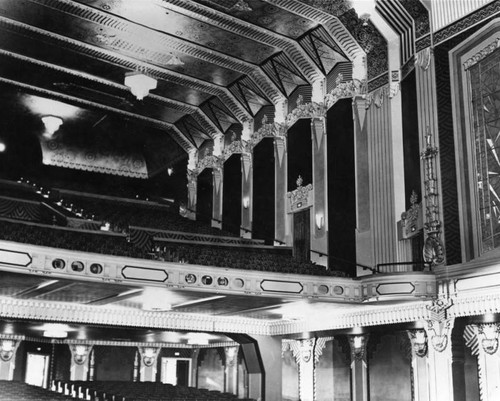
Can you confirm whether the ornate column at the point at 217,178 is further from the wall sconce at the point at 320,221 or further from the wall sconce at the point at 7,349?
the wall sconce at the point at 7,349

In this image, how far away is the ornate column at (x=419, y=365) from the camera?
468 inches

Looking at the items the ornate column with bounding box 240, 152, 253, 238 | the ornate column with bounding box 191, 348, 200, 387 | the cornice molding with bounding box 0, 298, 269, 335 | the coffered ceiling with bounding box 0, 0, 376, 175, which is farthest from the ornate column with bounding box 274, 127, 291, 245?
the ornate column with bounding box 191, 348, 200, 387

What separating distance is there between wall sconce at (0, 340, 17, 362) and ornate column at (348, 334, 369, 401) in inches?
394

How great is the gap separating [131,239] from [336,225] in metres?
4.61

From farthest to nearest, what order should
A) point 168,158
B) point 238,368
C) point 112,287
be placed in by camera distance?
point 168,158
point 238,368
point 112,287

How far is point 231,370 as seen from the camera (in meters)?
19.8

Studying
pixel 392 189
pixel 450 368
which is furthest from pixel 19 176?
pixel 450 368

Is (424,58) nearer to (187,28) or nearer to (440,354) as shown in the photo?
(440,354)

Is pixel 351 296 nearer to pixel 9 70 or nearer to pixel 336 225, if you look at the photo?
pixel 336 225

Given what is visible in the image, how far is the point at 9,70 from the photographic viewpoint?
59.1 ft

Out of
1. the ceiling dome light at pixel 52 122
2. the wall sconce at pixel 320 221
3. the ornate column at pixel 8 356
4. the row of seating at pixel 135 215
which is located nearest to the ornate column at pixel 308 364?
the wall sconce at pixel 320 221

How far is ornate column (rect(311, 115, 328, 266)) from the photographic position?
49.4ft

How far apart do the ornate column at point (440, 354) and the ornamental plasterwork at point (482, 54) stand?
434 cm

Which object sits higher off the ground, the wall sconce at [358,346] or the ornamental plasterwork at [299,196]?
the ornamental plasterwork at [299,196]
